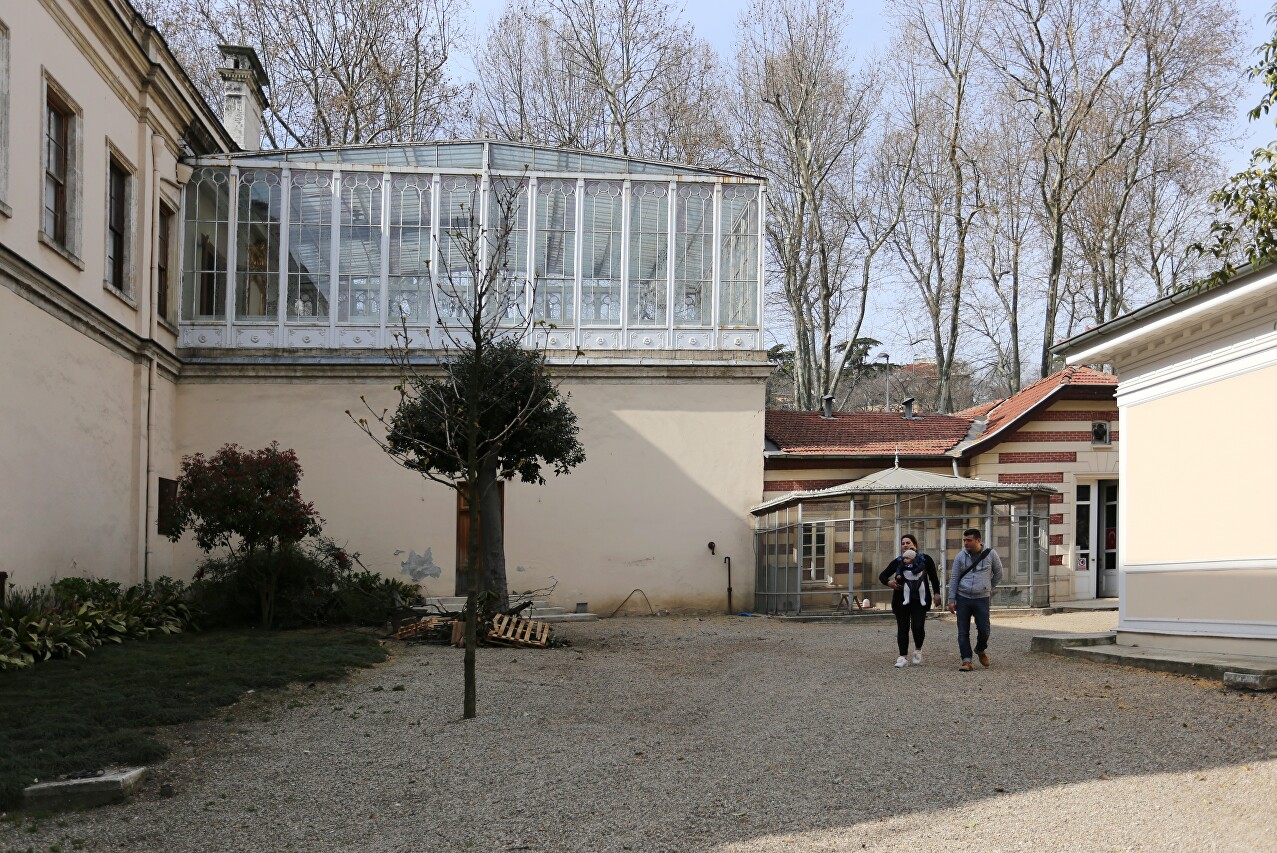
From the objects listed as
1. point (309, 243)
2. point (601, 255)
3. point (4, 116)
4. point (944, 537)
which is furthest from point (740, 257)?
point (4, 116)

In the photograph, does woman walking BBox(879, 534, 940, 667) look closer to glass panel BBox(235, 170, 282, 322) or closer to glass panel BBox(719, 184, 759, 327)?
glass panel BBox(719, 184, 759, 327)

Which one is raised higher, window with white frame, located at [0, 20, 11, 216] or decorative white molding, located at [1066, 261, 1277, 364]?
window with white frame, located at [0, 20, 11, 216]

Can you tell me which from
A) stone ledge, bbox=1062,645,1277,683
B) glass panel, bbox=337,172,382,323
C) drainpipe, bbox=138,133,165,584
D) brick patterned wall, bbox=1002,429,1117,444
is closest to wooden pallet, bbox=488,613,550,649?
stone ledge, bbox=1062,645,1277,683

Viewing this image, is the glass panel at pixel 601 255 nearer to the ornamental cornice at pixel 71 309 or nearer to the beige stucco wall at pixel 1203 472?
the ornamental cornice at pixel 71 309

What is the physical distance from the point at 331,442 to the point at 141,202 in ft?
17.6

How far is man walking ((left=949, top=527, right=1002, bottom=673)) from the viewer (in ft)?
39.9

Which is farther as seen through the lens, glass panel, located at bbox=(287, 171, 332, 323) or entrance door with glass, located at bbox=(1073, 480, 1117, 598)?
entrance door with glass, located at bbox=(1073, 480, 1117, 598)

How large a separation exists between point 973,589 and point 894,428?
43.1 feet

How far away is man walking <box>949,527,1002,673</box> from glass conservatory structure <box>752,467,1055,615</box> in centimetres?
734

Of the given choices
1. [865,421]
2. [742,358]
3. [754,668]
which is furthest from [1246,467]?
[865,421]

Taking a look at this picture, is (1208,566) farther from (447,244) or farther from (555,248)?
(447,244)

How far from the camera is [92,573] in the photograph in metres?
16.1

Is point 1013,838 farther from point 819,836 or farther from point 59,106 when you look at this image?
point 59,106

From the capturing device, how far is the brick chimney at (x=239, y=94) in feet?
77.9
